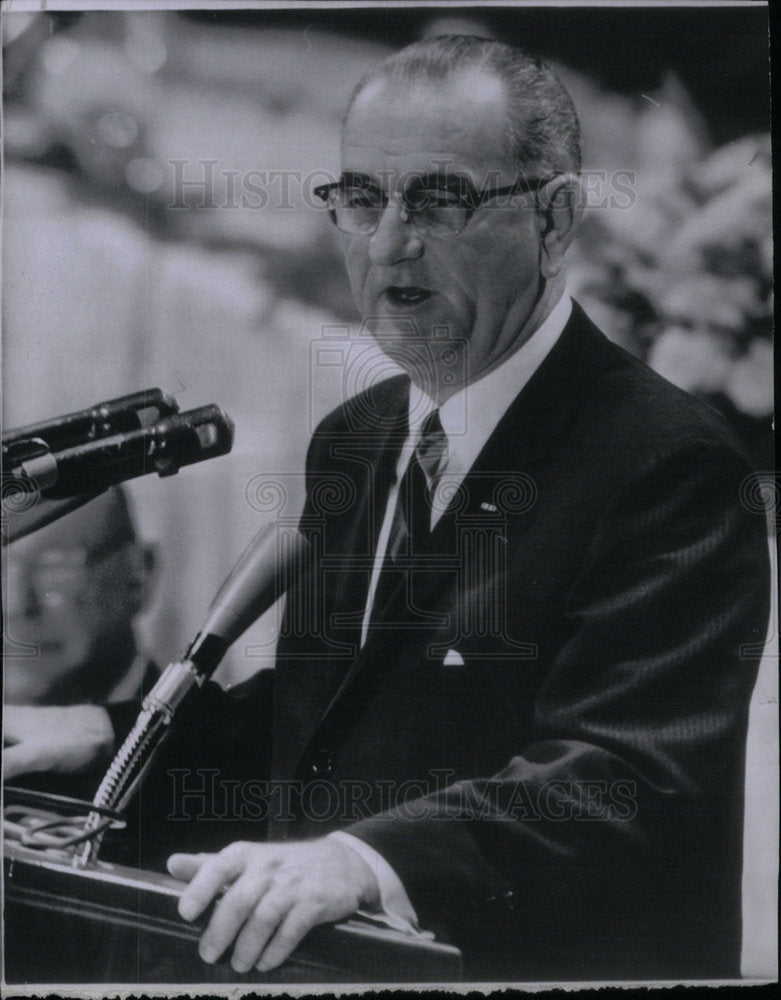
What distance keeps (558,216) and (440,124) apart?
37 centimetres

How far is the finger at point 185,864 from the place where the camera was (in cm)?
262

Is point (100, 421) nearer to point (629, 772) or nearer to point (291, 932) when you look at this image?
point (291, 932)

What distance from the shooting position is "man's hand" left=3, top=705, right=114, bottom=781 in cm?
268

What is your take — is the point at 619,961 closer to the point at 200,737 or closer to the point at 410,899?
the point at 410,899

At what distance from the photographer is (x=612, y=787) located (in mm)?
2578

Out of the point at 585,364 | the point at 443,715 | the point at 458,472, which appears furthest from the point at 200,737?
the point at 585,364

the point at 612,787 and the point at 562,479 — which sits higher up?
the point at 562,479

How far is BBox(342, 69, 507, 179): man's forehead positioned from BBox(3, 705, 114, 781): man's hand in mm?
1552

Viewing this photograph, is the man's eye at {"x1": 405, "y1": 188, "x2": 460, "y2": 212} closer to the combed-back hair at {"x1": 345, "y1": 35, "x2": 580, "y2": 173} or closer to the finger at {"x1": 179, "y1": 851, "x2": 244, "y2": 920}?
the combed-back hair at {"x1": 345, "y1": 35, "x2": 580, "y2": 173}

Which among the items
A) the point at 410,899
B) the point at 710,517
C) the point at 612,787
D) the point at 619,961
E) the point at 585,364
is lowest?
the point at 619,961

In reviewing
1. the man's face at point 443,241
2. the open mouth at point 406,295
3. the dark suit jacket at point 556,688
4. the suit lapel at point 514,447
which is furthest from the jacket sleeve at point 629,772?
the open mouth at point 406,295

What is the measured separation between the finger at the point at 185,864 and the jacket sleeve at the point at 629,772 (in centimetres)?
40

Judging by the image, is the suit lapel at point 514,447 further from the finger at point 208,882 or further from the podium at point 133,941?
the podium at point 133,941

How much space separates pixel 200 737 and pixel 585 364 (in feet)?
4.36
